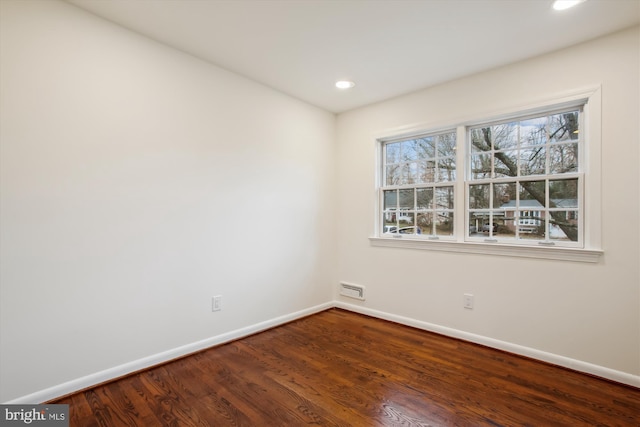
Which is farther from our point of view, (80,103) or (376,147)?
(376,147)

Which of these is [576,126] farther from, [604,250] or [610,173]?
[604,250]

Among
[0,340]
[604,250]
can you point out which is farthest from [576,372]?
[0,340]

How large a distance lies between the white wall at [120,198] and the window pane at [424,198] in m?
1.48

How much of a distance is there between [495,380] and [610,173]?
5.55ft

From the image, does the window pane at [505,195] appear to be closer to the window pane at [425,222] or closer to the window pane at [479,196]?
the window pane at [479,196]

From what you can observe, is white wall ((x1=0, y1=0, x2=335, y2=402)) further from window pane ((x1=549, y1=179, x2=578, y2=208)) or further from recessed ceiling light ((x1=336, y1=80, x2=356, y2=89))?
window pane ((x1=549, y1=179, x2=578, y2=208))

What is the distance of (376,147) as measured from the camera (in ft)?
11.8

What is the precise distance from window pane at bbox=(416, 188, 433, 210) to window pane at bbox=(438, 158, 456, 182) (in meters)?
0.17

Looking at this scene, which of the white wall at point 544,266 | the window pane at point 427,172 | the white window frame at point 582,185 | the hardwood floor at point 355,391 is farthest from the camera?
the window pane at point 427,172

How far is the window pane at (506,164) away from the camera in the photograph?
2750mm

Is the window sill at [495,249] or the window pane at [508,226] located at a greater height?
the window pane at [508,226]

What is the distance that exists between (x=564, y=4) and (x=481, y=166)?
4.35 ft

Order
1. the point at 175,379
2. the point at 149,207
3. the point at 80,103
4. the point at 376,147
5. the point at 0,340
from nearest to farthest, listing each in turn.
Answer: the point at 0,340, the point at 80,103, the point at 175,379, the point at 149,207, the point at 376,147

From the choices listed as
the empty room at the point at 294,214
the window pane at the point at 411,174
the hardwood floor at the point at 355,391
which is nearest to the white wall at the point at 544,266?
the empty room at the point at 294,214
